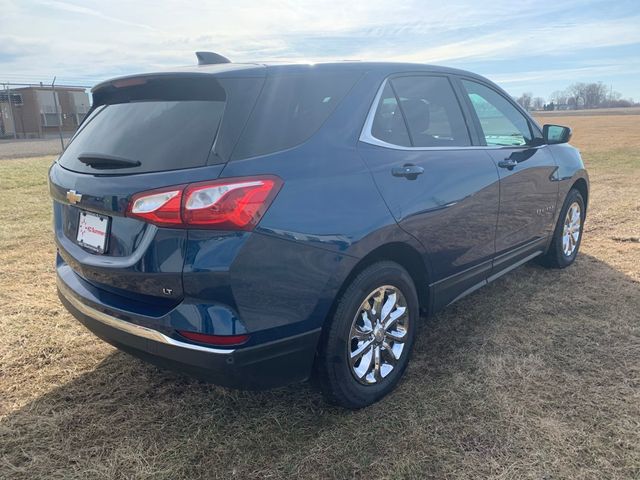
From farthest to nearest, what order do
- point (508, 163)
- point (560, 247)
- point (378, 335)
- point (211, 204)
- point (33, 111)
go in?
point (33, 111)
point (560, 247)
point (508, 163)
point (378, 335)
point (211, 204)

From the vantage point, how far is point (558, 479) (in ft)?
7.45

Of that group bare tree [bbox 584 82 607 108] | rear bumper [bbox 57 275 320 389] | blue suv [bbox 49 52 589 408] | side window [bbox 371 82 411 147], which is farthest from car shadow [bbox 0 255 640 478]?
bare tree [bbox 584 82 607 108]

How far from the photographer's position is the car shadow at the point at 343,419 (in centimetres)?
239

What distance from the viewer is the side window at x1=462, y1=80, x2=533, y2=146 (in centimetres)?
369

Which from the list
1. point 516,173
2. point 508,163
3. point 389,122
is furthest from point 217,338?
point 516,173

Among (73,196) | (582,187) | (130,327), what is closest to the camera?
(130,327)

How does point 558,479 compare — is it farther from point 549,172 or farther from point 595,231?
point 595,231

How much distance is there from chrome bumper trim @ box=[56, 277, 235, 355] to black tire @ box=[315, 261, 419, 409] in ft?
1.86

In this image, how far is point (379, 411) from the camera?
2779 millimetres

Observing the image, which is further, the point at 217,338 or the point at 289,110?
the point at 289,110

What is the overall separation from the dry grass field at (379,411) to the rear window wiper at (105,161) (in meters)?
1.33

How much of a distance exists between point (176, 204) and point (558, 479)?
2037 mm

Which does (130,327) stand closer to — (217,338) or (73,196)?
(217,338)

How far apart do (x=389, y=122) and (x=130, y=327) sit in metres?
1.71
